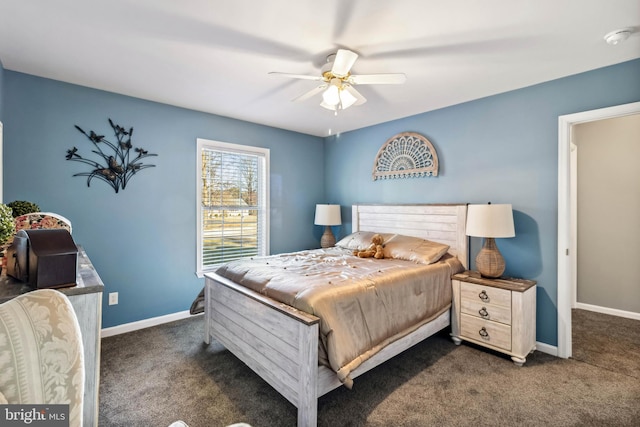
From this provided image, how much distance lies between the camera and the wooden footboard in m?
1.73

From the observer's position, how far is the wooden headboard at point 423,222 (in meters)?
3.25

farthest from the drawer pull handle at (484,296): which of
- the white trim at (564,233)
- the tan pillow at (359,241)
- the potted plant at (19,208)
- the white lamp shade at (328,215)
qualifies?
the potted plant at (19,208)

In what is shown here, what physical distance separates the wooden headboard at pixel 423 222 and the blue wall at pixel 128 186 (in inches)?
73.9

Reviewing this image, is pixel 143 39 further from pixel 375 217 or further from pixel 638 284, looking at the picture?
pixel 638 284

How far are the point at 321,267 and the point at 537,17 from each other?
2285 mm

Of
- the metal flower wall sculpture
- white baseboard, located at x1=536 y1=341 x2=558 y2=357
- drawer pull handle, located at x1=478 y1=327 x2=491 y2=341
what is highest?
the metal flower wall sculpture

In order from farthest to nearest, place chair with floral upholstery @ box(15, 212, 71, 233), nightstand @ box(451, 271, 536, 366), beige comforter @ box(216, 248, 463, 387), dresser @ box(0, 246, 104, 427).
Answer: nightstand @ box(451, 271, 536, 366)
chair with floral upholstery @ box(15, 212, 71, 233)
beige comforter @ box(216, 248, 463, 387)
dresser @ box(0, 246, 104, 427)

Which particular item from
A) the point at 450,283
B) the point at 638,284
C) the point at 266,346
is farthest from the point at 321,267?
the point at 638,284

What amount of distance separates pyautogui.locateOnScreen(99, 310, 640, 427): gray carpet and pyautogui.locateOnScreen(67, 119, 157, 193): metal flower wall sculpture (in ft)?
5.31

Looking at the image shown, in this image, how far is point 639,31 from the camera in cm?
196

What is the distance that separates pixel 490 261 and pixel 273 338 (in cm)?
205

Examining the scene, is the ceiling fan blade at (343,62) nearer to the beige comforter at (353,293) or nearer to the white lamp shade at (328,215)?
the beige comforter at (353,293)

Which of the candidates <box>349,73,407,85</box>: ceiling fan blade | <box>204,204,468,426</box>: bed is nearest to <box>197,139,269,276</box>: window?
<box>204,204,468,426</box>: bed

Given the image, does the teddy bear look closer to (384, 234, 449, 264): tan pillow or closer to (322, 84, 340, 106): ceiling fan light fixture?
(384, 234, 449, 264): tan pillow
